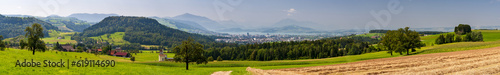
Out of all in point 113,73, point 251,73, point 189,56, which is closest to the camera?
point 113,73

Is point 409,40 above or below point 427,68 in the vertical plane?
above

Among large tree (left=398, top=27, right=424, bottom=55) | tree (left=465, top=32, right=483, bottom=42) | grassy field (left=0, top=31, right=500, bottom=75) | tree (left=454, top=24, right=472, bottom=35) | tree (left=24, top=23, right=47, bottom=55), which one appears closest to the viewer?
grassy field (left=0, top=31, right=500, bottom=75)

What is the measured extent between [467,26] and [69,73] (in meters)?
158

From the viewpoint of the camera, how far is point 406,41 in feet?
178

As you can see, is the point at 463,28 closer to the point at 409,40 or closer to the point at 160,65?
the point at 409,40

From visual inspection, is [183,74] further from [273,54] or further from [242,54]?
[242,54]

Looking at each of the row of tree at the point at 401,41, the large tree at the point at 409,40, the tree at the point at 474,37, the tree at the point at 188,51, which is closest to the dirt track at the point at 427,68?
the tree at the point at 188,51

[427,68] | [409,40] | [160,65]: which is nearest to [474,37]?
[409,40]

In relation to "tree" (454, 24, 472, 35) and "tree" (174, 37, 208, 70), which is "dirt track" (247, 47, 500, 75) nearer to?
"tree" (174, 37, 208, 70)

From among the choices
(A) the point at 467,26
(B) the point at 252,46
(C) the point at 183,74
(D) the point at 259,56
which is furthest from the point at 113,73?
(A) the point at 467,26

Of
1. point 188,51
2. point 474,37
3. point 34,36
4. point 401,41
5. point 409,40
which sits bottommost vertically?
point 188,51

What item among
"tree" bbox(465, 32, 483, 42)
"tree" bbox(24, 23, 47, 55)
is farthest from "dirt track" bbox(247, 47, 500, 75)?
"tree" bbox(465, 32, 483, 42)

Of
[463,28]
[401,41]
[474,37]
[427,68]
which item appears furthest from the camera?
[463,28]

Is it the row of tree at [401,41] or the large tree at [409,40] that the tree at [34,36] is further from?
the large tree at [409,40]
